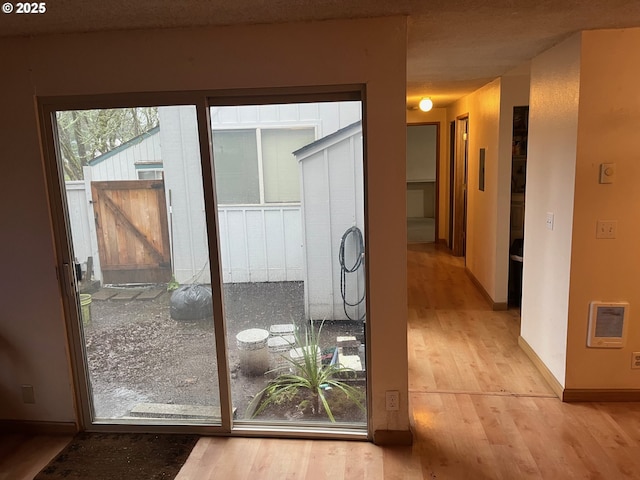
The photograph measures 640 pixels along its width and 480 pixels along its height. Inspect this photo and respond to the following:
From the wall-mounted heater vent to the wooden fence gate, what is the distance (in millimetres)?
2615

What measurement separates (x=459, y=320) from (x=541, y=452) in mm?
2070

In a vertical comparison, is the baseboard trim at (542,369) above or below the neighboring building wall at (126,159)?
below

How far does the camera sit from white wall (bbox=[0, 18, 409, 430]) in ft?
7.63

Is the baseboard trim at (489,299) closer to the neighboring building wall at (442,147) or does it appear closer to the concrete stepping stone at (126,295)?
the neighboring building wall at (442,147)

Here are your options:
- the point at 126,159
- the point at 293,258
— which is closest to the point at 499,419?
the point at 293,258

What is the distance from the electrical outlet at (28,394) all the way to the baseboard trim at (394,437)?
6.86 ft

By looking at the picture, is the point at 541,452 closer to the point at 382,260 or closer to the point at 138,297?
the point at 382,260

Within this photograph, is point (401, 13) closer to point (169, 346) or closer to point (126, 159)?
point (126, 159)

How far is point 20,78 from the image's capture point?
2525mm

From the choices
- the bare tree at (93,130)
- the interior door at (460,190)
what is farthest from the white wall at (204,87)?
the interior door at (460,190)

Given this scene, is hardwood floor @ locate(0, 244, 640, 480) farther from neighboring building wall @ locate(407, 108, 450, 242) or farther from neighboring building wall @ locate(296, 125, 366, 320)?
neighboring building wall @ locate(407, 108, 450, 242)

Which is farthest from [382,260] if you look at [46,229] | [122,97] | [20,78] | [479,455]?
[20,78]

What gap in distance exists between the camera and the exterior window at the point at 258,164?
258cm

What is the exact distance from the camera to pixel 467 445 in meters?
2.60
